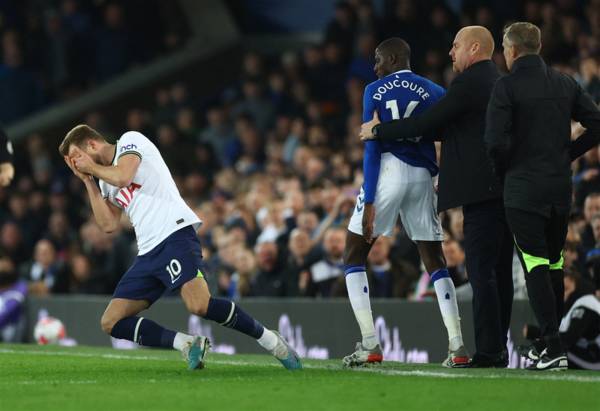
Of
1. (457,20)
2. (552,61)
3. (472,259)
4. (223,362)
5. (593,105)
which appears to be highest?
(457,20)

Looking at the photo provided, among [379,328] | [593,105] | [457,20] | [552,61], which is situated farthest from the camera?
[457,20]

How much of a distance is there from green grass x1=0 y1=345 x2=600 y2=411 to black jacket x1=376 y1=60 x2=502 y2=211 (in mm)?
1162

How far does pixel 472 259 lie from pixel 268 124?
11046 mm

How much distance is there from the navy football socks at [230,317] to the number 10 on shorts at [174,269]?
10.6 inches

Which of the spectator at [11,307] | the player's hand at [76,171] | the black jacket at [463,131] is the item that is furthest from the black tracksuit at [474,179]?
the spectator at [11,307]

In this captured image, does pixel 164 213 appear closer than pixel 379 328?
Yes

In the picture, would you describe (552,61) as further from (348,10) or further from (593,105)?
(593,105)

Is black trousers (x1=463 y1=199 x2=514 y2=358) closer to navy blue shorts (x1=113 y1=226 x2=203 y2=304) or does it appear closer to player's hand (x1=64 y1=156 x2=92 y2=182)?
navy blue shorts (x1=113 y1=226 x2=203 y2=304)

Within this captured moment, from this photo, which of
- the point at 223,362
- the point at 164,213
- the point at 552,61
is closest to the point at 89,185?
the point at 164,213

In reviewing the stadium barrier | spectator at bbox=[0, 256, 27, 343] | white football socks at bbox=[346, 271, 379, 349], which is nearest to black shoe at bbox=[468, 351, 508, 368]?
white football socks at bbox=[346, 271, 379, 349]

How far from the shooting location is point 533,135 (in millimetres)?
8180

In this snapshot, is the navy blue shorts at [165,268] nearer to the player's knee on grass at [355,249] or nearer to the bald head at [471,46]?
the player's knee on grass at [355,249]

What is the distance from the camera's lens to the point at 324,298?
529 inches

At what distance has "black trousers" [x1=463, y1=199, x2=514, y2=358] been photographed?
8578mm
